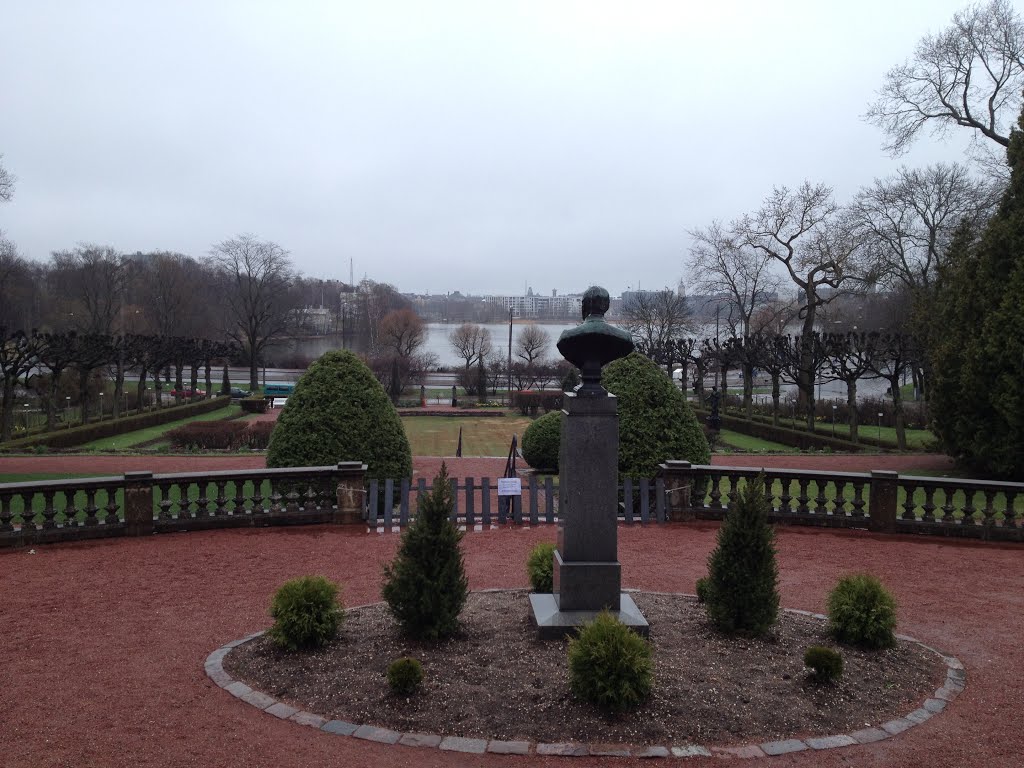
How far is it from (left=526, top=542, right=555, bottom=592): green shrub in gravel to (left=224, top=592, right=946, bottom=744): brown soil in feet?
1.93

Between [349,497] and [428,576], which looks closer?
[428,576]

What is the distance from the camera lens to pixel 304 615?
6.82 m

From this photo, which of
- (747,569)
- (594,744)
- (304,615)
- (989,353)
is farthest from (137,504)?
(989,353)

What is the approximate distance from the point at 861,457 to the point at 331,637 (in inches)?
877

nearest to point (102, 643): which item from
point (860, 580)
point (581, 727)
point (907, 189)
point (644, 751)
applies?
point (581, 727)

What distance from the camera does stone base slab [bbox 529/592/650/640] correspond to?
6867 millimetres

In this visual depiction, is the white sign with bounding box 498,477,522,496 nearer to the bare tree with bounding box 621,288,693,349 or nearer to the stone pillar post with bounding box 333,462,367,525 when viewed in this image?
the stone pillar post with bounding box 333,462,367,525

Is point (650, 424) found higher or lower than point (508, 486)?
higher

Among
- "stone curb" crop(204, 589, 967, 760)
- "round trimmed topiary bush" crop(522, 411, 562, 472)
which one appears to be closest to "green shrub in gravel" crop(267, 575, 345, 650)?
"stone curb" crop(204, 589, 967, 760)

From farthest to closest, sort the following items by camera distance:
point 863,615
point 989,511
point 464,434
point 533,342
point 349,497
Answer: point 533,342
point 464,434
point 349,497
point 989,511
point 863,615

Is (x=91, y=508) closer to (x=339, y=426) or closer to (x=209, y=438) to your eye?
(x=339, y=426)

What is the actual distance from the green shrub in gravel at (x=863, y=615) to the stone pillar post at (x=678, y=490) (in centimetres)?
610

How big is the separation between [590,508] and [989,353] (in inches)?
538

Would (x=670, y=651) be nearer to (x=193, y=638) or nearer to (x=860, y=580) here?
(x=860, y=580)
